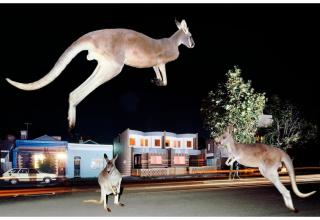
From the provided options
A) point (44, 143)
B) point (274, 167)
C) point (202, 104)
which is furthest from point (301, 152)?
point (274, 167)

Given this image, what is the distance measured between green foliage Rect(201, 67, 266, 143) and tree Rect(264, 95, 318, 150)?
385 inches

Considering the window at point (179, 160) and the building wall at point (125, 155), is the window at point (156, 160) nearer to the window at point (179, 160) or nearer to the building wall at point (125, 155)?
the window at point (179, 160)

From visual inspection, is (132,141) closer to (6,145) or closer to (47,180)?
(6,145)

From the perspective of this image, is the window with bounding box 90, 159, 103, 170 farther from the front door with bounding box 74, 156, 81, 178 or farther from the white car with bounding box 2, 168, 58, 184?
the white car with bounding box 2, 168, 58, 184

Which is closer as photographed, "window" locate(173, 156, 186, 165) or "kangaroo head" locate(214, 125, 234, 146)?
"kangaroo head" locate(214, 125, 234, 146)

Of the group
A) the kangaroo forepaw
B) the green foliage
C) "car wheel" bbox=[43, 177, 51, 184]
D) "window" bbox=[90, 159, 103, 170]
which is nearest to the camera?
the kangaroo forepaw

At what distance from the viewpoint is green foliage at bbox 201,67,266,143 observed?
107 feet

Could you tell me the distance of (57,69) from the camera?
4.04m

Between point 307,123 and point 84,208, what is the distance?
127 ft

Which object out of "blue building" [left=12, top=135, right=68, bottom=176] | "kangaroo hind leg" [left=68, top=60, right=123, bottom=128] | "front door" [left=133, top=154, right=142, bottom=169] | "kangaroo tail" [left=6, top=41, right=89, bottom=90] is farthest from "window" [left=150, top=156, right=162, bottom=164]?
"kangaroo tail" [left=6, top=41, right=89, bottom=90]

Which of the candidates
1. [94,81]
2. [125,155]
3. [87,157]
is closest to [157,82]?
[94,81]

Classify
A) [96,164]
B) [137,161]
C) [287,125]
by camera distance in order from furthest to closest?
[137,161] → [96,164] → [287,125]

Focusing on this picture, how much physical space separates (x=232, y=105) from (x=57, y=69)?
30.8 meters

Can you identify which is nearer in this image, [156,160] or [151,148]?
[151,148]
